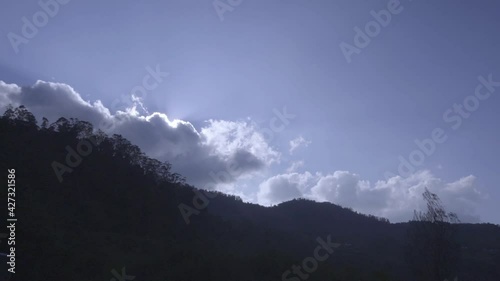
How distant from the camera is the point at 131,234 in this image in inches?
1758

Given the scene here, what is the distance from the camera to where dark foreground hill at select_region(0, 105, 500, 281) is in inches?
1164

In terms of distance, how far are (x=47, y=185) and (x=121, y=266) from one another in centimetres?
1570

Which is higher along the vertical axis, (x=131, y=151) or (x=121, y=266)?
(x=131, y=151)

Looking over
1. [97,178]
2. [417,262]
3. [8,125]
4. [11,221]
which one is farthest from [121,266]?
[8,125]

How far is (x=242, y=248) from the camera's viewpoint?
51.4m

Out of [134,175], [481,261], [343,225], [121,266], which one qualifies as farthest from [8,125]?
[343,225]

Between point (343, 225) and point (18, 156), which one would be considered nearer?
point (18, 156)

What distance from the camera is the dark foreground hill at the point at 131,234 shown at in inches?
1164

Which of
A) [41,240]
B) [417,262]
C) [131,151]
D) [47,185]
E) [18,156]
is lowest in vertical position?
[417,262]

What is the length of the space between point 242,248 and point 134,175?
15.1 m

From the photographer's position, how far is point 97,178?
51.3m

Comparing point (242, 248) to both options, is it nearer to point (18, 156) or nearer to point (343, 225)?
point (18, 156)

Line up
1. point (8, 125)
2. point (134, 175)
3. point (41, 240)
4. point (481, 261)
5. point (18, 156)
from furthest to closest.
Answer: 1. point (481, 261)
2. point (134, 175)
3. point (8, 125)
4. point (18, 156)
5. point (41, 240)

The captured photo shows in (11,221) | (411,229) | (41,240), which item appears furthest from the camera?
(411,229)
